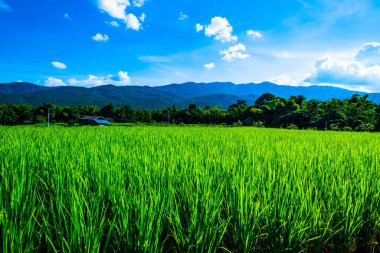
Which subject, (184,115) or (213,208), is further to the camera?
(184,115)

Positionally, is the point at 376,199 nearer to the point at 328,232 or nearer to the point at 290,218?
the point at 328,232

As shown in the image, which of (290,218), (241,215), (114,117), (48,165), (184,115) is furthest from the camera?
(114,117)

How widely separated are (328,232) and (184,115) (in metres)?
61.1

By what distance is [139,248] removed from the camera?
51.7 inches

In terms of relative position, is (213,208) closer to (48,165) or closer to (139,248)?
(139,248)

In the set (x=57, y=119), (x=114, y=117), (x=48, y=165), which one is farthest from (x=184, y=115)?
(x=48, y=165)

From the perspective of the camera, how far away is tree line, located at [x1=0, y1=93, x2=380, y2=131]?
2530 centimetres

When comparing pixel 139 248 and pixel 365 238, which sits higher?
pixel 139 248

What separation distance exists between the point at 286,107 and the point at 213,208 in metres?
37.2

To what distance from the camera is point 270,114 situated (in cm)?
3944

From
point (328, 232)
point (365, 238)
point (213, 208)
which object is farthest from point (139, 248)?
point (365, 238)

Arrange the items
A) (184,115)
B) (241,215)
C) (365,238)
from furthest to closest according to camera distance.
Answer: (184,115) → (365,238) → (241,215)

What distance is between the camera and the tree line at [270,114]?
25305 mm

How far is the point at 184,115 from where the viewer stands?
2469 inches
